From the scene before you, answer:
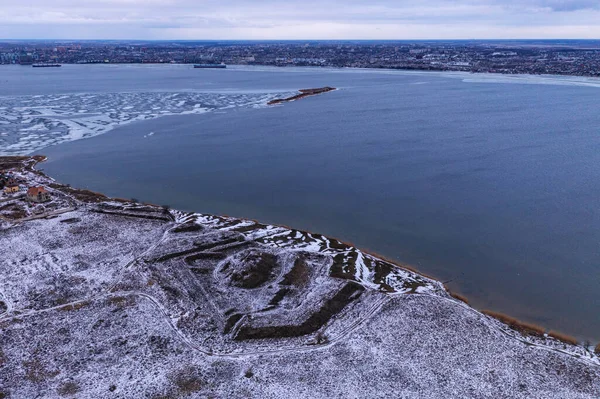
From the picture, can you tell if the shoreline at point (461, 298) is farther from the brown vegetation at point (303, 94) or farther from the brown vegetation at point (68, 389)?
the brown vegetation at point (303, 94)

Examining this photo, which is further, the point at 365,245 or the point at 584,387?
the point at 365,245

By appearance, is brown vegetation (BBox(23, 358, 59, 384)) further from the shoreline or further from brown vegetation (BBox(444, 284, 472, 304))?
brown vegetation (BBox(444, 284, 472, 304))

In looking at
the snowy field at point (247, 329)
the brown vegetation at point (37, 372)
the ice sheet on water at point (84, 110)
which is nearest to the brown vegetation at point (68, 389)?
the snowy field at point (247, 329)

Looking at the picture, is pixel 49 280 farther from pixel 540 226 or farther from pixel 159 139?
pixel 159 139

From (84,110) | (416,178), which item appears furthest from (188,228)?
(84,110)

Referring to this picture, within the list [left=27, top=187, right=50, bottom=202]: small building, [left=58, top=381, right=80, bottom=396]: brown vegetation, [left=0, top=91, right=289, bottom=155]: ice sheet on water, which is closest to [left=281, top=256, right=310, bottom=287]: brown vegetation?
[left=58, top=381, right=80, bottom=396]: brown vegetation

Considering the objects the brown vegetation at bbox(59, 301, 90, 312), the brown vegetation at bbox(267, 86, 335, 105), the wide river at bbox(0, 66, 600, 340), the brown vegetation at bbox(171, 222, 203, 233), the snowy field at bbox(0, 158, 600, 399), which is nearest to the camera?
the snowy field at bbox(0, 158, 600, 399)

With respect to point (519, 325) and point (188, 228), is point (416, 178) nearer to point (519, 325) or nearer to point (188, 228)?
point (188, 228)

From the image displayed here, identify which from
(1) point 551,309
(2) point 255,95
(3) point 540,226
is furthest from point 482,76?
(1) point 551,309
